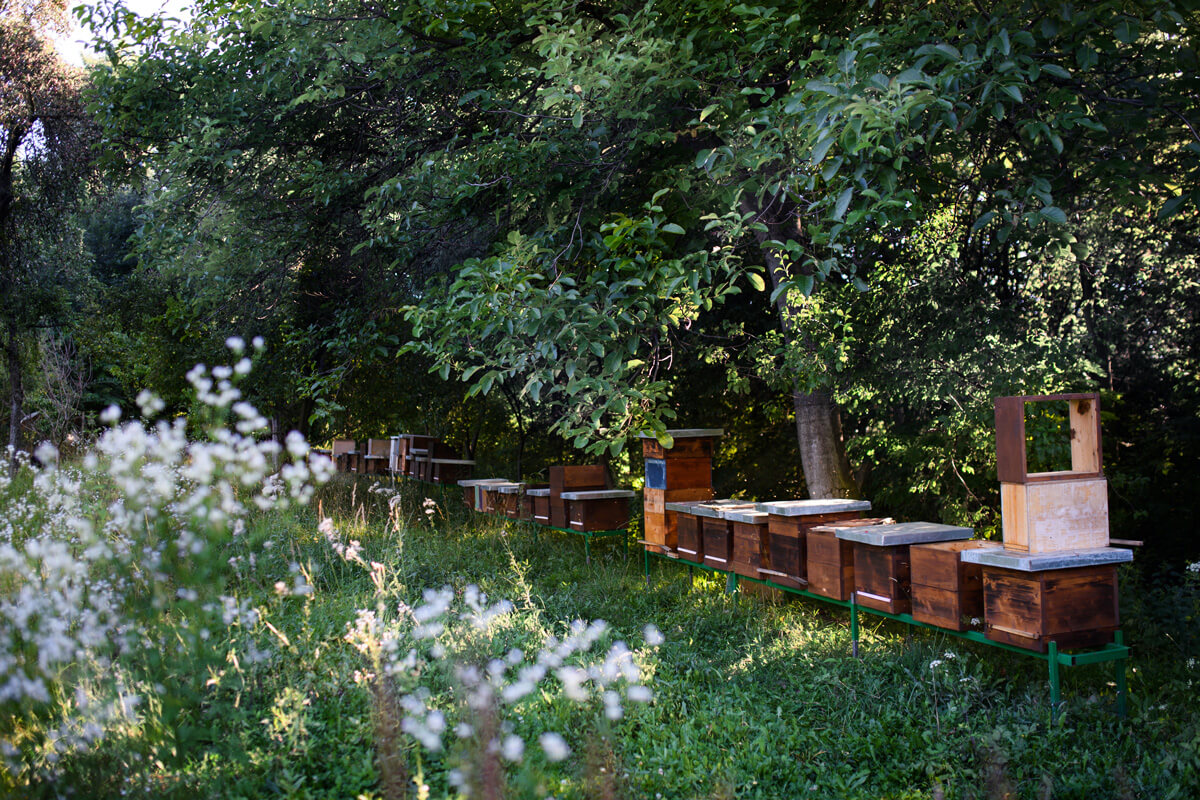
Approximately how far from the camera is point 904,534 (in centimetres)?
402

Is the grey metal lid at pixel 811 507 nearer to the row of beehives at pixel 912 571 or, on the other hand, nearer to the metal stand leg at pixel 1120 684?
the row of beehives at pixel 912 571

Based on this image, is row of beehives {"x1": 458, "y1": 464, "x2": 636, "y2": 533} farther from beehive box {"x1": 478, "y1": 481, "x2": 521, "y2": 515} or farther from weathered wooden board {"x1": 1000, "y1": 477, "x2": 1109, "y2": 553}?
weathered wooden board {"x1": 1000, "y1": 477, "x2": 1109, "y2": 553}

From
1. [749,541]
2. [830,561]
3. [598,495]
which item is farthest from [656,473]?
[830,561]

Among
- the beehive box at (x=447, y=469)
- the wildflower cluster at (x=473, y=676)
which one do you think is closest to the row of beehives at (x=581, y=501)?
the wildflower cluster at (x=473, y=676)

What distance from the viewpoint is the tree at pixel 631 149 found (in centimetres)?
385

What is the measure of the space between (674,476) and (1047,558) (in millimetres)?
2942

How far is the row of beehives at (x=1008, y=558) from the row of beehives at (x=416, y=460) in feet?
21.2

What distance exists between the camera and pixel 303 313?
822 centimetres

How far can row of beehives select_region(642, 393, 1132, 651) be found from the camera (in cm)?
350

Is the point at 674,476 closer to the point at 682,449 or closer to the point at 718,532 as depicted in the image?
the point at 682,449

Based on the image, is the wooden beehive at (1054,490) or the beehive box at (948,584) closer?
the wooden beehive at (1054,490)

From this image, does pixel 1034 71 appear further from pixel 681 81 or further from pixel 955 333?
pixel 955 333

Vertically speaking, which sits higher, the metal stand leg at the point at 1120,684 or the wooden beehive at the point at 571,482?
the wooden beehive at the point at 571,482

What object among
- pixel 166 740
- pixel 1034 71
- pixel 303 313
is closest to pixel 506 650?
pixel 166 740
